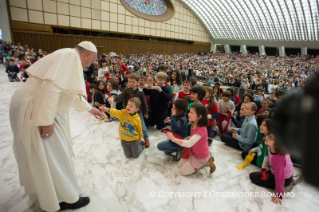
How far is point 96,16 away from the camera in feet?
72.0

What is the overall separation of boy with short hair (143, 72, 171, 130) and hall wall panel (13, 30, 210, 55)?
19.0 m

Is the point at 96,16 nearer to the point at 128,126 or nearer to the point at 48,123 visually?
the point at 128,126

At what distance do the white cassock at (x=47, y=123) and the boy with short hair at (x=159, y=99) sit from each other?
8.19ft

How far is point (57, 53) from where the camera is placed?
170cm

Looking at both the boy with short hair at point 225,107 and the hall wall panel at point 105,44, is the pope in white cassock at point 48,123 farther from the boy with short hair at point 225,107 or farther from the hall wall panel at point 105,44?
the hall wall panel at point 105,44

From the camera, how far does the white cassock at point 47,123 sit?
159 cm

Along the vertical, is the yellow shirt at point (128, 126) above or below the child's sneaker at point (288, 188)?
above

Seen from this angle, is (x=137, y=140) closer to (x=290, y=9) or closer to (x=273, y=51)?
(x=290, y=9)

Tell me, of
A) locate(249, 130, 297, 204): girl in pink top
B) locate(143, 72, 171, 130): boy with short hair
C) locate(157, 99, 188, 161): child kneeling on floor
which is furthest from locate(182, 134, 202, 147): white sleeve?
locate(143, 72, 171, 130): boy with short hair

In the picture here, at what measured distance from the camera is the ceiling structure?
87.9 ft

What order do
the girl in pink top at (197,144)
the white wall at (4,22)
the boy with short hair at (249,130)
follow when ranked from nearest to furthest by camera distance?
1. the girl in pink top at (197,144)
2. the boy with short hair at (249,130)
3. the white wall at (4,22)

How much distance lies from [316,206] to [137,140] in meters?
2.59

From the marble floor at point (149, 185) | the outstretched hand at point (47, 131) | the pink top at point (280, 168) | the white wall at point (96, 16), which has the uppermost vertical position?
the white wall at point (96, 16)

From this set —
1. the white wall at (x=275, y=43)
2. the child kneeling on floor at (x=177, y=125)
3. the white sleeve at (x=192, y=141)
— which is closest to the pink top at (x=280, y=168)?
the white sleeve at (x=192, y=141)
